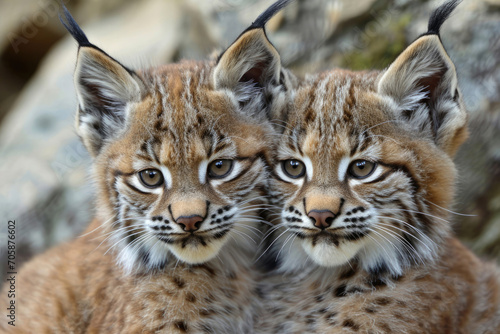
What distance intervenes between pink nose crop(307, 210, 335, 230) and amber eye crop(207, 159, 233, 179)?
0.64 meters

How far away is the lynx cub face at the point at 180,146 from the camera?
3.73m

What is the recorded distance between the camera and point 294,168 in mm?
3955

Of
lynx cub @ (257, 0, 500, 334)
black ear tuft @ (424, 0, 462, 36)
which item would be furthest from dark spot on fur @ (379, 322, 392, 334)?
black ear tuft @ (424, 0, 462, 36)

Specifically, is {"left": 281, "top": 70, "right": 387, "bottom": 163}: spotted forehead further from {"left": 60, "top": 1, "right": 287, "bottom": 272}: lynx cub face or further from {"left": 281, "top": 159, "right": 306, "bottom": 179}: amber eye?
{"left": 60, "top": 1, "right": 287, "bottom": 272}: lynx cub face

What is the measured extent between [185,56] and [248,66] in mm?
4094

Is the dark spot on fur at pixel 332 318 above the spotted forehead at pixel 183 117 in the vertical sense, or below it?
below

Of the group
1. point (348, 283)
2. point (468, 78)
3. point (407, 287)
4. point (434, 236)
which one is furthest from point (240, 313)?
point (468, 78)

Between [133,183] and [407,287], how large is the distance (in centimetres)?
202

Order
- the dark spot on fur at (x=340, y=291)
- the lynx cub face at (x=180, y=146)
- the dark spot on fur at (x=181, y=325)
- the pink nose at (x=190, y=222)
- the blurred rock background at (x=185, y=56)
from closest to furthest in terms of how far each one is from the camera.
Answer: the pink nose at (x=190, y=222) < the lynx cub face at (x=180, y=146) < the dark spot on fur at (x=181, y=325) < the dark spot on fur at (x=340, y=291) < the blurred rock background at (x=185, y=56)

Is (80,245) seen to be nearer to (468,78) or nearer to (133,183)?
(133,183)

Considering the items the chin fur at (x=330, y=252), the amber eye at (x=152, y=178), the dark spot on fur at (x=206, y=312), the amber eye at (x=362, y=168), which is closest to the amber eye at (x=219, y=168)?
the amber eye at (x=152, y=178)

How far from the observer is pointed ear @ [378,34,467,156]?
3.92 m

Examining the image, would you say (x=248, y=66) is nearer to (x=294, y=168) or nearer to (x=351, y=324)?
(x=294, y=168)

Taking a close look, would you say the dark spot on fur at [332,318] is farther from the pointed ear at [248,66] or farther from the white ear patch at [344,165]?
the pointed ear at [248,66]
